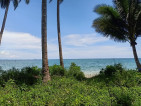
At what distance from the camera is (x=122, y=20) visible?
8.41 meters

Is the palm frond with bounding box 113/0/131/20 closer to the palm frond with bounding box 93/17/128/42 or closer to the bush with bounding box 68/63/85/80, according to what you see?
the palm frond with bounding box 93/17/128/42

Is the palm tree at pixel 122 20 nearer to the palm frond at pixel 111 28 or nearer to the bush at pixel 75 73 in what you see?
the palm frond at pixel 111 28

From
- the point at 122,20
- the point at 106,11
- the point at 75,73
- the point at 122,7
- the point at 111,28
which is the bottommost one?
the point at 75,73

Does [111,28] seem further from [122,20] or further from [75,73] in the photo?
[75,73]

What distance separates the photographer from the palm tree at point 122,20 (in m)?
7.92

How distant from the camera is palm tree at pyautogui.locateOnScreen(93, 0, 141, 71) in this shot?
792cm

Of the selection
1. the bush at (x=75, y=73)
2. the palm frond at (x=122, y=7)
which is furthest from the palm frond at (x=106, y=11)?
the bush at (x=75, y=73)

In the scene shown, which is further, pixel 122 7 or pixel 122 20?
pixel 122 20

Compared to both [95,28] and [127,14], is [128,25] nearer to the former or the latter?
[127,14]

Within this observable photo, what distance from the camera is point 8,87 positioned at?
4.39 m

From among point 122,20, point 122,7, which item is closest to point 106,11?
point 122,7

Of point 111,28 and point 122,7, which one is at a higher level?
point 122,7

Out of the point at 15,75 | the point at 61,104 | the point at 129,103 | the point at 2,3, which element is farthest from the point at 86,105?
the point at 2,3

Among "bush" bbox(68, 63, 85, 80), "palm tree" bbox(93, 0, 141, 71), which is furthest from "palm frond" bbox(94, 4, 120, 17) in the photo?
"bush" bbox(68, 63, 85, 80)
